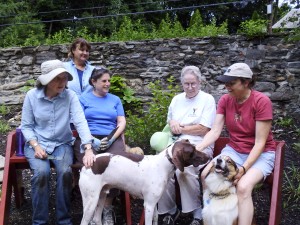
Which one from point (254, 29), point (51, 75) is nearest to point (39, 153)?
point (51, 75)

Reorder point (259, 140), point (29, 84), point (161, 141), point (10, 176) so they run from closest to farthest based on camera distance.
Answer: point (259, 140) < point (10, 176) < point (161, 141) < point (29, 84)

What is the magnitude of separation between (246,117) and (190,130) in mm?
585

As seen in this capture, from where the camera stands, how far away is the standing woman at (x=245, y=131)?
311cm

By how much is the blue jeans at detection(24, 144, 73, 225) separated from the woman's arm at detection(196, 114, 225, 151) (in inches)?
46.4

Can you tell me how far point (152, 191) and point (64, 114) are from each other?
1.08 meters

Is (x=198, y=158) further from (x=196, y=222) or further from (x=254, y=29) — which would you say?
(x=254, y=29)

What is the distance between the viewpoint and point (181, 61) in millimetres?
7473

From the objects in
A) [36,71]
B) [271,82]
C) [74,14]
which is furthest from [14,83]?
[74,14]

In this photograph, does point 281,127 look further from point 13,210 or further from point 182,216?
point 13,210

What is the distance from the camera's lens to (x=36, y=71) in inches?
322

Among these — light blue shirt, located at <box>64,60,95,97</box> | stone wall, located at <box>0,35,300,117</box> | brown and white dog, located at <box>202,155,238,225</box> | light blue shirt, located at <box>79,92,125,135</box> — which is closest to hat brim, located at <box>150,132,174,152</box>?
light blue shirt, located at <box>79,92,125,135</box>

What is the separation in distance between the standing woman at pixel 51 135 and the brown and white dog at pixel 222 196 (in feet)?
3.46

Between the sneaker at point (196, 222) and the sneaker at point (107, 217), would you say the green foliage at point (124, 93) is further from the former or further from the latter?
the sneaker at point (196, 222)

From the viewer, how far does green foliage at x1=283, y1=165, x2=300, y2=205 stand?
13.8ft
